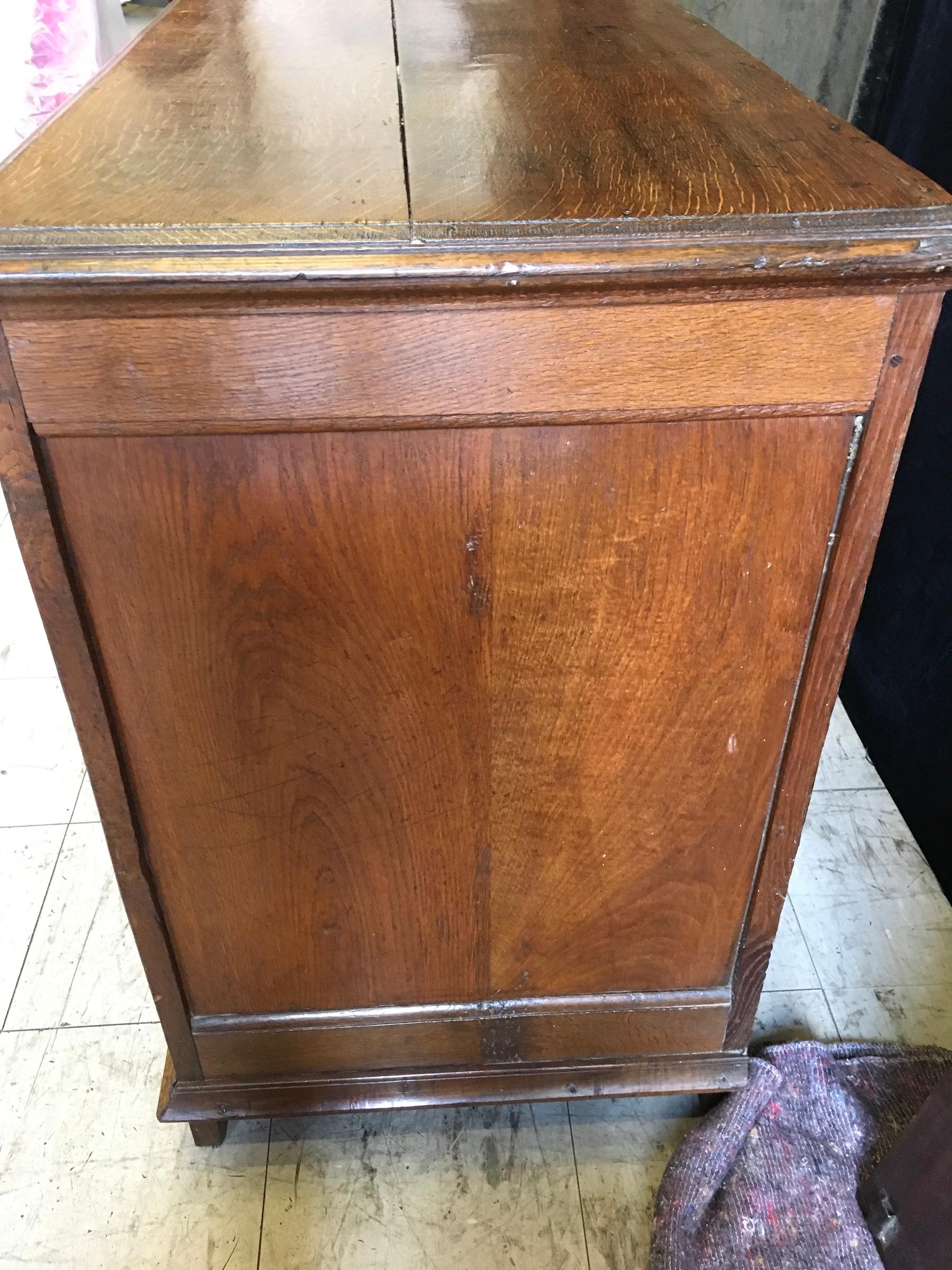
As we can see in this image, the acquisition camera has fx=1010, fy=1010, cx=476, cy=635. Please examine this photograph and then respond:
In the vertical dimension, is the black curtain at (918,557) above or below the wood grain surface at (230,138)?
below

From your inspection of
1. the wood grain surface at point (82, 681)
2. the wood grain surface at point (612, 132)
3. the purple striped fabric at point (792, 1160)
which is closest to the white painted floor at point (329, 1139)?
the purple striped fabric at point (792, 1160)

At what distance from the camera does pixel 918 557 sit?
1472mm

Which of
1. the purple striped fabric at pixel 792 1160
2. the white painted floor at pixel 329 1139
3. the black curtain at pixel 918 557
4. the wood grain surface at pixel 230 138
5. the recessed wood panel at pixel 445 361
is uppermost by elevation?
the wood grain surface at pixel 230 138

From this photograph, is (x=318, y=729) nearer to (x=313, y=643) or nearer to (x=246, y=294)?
(x=313, y=643)

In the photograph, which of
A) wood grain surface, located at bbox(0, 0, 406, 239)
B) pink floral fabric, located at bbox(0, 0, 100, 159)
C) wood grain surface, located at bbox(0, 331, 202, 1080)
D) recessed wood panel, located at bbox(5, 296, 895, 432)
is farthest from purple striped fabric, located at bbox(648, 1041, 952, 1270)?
pink floral fabric, located at bbox(0, 0, 100, 159)

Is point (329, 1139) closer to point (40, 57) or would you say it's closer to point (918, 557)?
point (918, 557)

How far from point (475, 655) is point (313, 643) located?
0.41 ft

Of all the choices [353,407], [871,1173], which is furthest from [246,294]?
[871,1173]

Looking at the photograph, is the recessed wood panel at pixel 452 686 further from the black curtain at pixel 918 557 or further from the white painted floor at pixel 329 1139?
the black curtain at pixel 918 557

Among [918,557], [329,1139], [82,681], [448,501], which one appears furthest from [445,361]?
[918,557]

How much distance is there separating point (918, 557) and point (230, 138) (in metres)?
1.12

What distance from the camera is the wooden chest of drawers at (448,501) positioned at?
63 cm

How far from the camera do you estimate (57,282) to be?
0.59m

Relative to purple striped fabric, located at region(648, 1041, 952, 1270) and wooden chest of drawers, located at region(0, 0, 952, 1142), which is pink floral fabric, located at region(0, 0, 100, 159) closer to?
Answer: wooden chest of drawers, located at region(0, 0, 952, 1142)
